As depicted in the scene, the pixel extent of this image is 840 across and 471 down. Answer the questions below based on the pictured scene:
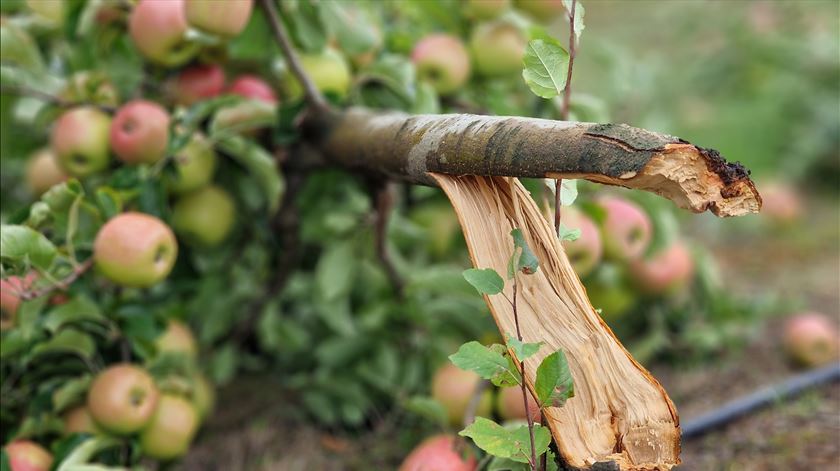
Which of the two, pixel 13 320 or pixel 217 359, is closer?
pixel 13 320

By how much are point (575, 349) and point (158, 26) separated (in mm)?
922

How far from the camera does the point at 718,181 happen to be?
0.77 meters

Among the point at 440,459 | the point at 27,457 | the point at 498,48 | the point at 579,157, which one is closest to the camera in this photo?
the point at 579,157

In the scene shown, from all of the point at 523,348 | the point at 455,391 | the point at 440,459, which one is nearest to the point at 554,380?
the point at 523,348

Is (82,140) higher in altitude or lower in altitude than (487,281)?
lower

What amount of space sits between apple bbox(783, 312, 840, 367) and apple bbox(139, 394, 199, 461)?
1.35m

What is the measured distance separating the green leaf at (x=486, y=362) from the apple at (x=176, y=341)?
Result: 0.79 metres

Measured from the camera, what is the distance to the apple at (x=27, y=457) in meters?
Result: 1.24

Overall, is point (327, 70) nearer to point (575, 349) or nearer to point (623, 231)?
point (623, 231)

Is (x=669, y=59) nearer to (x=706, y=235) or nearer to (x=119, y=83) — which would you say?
(x=706, y=235)

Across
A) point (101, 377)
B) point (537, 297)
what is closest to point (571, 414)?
point (537, 297)

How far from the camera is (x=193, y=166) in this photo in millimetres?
1526

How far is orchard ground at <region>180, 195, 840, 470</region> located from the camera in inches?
58.1

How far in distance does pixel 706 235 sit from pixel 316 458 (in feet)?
6.73
